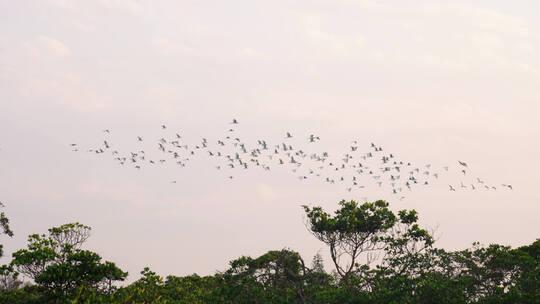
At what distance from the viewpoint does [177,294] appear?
2708cm

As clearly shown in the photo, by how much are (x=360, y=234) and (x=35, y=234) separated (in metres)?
20.8

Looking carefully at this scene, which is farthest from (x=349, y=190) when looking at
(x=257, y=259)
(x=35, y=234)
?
(x=35, y=234)

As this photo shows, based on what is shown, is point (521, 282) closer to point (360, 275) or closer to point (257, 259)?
point (360, 275)

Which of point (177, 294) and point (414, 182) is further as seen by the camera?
point (414, 182)

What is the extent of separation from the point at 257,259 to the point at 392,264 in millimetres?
8812

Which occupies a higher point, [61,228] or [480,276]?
[61,228]

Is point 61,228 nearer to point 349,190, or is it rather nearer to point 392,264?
point 349,190

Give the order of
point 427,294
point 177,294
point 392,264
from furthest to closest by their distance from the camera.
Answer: point 392,264, point 177,294, point 427,294

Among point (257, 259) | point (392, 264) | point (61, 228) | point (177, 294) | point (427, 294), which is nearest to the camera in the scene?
point (427, 294)

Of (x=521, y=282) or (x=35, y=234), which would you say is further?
(x=35, y=234)

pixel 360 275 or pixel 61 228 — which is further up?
pixel 61 228

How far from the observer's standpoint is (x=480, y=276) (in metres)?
30.0

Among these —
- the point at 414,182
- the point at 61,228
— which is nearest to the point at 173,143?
the point at 61,228

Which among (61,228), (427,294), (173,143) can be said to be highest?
(173,143)
